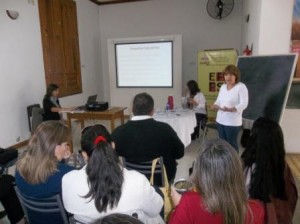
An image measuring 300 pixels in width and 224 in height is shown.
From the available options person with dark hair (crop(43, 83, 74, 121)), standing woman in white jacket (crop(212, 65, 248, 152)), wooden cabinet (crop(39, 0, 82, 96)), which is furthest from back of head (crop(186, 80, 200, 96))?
wooden cabinet (crop(39, 0, 82, 96))

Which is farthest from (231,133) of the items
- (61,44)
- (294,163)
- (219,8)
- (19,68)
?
(61,44)

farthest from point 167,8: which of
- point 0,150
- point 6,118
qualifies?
point 0,150

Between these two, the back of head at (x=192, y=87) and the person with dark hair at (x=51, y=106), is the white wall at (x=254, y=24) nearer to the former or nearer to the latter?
the back of head at (x=192, y=87)

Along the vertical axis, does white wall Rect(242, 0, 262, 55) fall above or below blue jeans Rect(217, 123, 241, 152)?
above

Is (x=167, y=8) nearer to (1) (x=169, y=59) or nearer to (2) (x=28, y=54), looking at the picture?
(1) (x=169, y=59)

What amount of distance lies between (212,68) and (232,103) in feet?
9.29

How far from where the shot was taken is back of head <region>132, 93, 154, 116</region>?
1.96 meters

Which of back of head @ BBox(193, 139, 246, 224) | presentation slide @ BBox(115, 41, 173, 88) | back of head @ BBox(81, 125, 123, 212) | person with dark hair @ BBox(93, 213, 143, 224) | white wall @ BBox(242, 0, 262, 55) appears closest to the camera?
person with dark hair @ BBox(93, 213, 143, 224)

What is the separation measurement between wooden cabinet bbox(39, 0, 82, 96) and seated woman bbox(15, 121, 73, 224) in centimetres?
398

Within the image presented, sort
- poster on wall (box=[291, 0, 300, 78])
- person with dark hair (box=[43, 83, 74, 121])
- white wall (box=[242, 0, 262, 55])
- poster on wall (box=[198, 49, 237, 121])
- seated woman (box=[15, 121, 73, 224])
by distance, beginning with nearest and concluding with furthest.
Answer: seated woman (box=[15, 121, 73, 224]) → poster on wall (box=[291, 0, 300, 78]) → white wall (box=[242, 0, 262, 55]) → person with dark hair (box=[43, 83, 74, 121]) → poster on wall (box=[198, 49, 237, 121])

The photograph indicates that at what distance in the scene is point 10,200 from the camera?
1892 millimetres

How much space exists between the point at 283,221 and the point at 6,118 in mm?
4198

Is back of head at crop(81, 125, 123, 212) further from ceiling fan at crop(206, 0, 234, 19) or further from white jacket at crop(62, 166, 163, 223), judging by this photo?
ceiling fan at crop(206, 0, 234, 19)

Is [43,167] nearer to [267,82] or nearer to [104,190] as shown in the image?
[104,190]
